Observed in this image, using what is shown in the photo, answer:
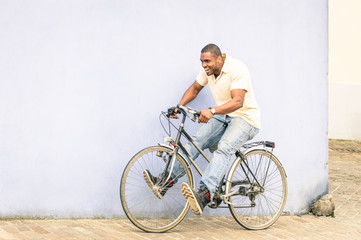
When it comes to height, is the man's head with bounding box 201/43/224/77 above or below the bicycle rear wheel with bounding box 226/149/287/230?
above

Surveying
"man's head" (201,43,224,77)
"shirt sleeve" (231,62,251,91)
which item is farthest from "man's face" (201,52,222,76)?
"shirt sleeve" (231,62,251,91)

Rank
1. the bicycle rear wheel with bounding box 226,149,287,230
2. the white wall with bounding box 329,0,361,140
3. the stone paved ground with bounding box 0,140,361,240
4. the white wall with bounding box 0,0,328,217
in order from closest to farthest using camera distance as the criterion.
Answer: the stone paved ground with bounding box 0,140,361,240 → the white wall with bounding box 0,0,328,217 → the bicycle rear wheel with bounding box 226,149,287,230 → the white wall with bounding box 329,0,361,140

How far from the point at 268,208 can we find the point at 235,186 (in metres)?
0.71

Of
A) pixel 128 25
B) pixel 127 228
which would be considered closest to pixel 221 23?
pixel 128 25

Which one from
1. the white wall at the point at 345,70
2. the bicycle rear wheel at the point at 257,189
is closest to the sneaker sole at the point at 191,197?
the bicycle rear wheel at the point at 257,189

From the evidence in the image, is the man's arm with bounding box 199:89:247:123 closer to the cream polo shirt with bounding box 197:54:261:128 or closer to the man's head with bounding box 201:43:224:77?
the cream polo shirt with bounding box 197:54:261:128

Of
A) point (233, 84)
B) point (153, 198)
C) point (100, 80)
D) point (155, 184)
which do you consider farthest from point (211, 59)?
point (153, 198)

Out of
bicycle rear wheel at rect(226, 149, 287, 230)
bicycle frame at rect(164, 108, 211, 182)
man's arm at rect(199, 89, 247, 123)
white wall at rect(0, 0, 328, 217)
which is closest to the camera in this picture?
man's arm at rect(199, 89, 247, 123)

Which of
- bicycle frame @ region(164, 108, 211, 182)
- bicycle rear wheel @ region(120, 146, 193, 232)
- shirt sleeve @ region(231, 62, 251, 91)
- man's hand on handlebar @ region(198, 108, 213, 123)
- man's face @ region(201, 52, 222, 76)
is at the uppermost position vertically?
man's face @ region(201, 52, 222, 76)

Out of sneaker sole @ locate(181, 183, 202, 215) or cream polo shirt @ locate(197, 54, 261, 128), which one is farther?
cream polo shirt @ locate(197, 54, 261, 128)

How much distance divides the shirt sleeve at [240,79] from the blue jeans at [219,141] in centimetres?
42

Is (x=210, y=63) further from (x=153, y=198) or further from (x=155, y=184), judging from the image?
(x=153, y=198)

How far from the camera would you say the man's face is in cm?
529

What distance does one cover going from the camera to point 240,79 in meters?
5.30
